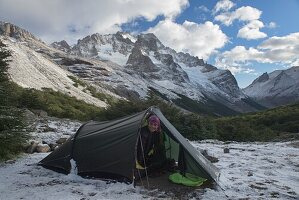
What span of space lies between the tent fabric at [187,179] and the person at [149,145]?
39.4 inches

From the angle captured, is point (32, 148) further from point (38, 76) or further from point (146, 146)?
point (38, 76)

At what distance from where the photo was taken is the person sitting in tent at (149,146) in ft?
45.3

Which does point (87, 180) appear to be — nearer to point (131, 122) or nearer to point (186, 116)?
point (131, 122)

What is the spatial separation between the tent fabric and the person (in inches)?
39.4

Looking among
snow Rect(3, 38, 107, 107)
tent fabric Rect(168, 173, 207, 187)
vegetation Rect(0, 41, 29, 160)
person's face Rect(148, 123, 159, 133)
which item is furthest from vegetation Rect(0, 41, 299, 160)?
snow Rect(3, 38, 107, 107)

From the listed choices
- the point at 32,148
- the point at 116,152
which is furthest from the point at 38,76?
the point at 116,152

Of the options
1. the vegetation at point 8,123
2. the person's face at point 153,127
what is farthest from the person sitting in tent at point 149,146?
the vegetation at point 8,123

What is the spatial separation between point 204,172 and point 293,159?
7736mm

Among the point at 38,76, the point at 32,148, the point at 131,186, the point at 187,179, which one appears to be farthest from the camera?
the point at 38,76

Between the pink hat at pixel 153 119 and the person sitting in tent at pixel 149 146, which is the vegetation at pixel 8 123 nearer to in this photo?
the person sitting in tent at pixel 149 146

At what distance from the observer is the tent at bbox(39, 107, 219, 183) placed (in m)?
13.4

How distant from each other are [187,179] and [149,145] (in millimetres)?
1938

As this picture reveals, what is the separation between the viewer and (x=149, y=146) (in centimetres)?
1412

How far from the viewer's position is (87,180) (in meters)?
13.6
